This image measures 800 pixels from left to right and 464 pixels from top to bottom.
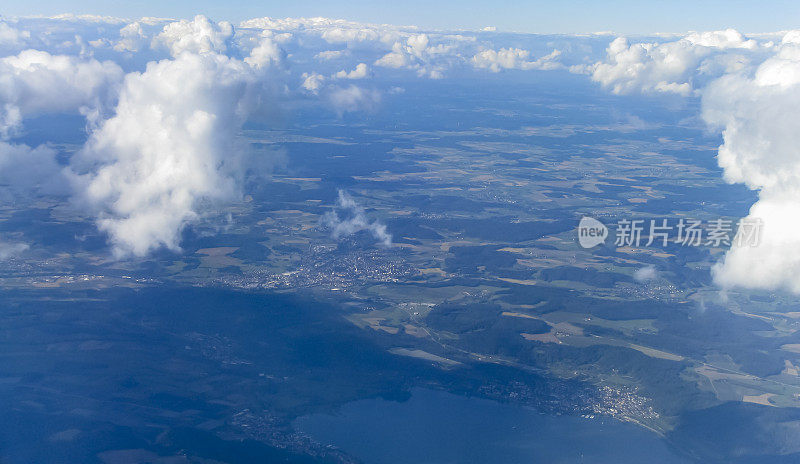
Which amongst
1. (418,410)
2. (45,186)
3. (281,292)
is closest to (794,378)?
(418,410)

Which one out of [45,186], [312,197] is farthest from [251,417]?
[45,186]

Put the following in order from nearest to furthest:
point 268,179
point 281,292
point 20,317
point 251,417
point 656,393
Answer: point 251,417, point 656,393, point 20,317, point 281,292, point 268,179

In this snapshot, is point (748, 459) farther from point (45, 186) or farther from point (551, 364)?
point (45, 186)

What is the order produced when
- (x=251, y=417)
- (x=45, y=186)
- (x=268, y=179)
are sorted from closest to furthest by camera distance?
1. (x=251, y=417)
2. (x=45, y=186)
3. (x=268, y=179)

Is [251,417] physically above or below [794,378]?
below

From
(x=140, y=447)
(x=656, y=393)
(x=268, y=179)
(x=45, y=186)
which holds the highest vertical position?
(x=268, y=179)

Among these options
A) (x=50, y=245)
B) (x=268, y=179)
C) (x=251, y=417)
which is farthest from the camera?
(x=268, y=179)

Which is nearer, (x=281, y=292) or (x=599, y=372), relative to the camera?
(x=599, y=372)

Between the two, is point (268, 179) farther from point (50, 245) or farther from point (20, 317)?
point (20, 317)

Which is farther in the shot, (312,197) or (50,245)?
(312,197)
